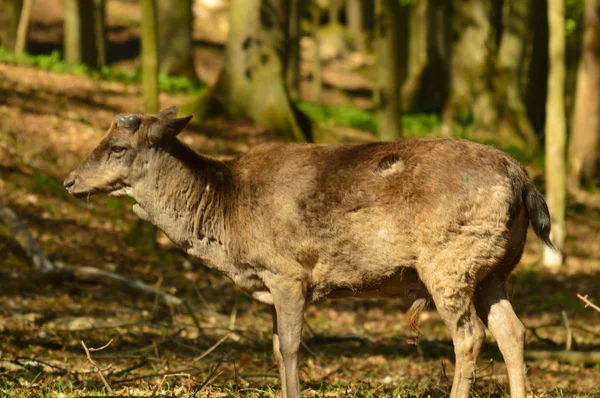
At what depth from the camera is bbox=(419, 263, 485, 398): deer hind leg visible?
673 cm

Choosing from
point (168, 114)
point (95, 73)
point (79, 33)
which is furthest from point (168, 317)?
point (79, 33)

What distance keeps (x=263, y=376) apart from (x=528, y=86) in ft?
72.8

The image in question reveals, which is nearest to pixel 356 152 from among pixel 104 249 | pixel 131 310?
pixel 131 310

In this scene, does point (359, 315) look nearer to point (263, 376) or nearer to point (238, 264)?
point (263, 376)

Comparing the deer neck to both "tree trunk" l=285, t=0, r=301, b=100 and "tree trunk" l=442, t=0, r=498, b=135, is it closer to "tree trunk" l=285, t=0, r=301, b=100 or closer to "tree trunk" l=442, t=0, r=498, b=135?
"tree trunk" l=442, t=0, r=498, b=135

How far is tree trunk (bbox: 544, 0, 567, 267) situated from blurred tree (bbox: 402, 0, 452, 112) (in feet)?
39.5

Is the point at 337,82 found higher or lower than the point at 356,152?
lower

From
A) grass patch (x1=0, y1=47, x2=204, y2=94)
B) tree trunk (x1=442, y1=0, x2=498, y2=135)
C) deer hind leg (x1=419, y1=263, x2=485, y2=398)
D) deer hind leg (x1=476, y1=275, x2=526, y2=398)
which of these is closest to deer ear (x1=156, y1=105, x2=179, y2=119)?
deer hind leg (x1=419, y1=263, x2=485, y2=398)

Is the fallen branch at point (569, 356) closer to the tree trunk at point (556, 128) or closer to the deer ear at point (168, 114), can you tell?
the deer ear at point (168, 114)

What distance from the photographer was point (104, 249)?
13898mm

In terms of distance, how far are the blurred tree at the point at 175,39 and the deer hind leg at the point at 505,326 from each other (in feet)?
64.9

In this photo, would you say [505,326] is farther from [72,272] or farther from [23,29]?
[23,29]

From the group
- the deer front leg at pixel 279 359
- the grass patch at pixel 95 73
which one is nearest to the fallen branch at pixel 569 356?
the deer front leg at pixel 279 359

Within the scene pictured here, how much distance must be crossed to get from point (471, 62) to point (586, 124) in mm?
5073
